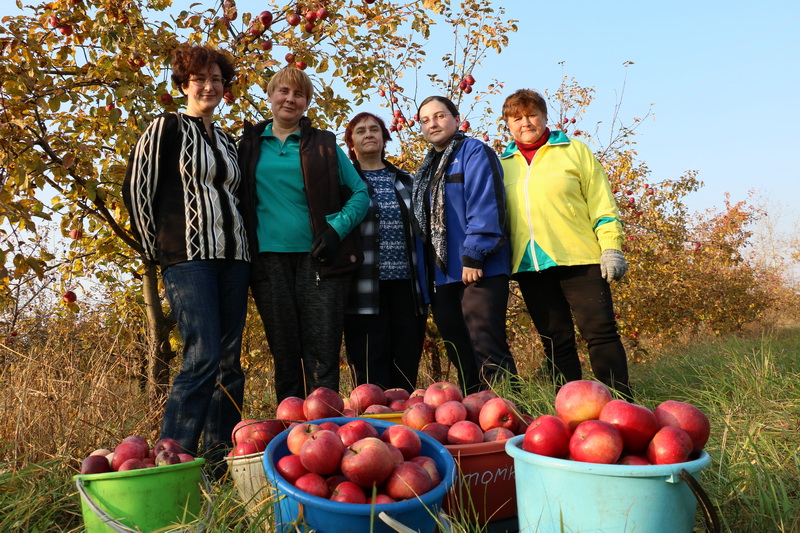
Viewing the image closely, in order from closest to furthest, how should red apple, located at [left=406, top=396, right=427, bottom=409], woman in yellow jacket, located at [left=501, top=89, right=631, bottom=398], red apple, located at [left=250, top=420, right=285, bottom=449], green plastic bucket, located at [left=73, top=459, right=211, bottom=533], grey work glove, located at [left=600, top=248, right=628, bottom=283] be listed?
green plastic bucket, located at [left=73, top=459, right=211, bottom=533] → red apple, located at [left=250, top=420, right=285, bottom=449] → red apple, located at [left=406, top=396, right=427, bottom=409] → grey work glove, located at [left=600, top=248, right=628, bottom=283] → woman in yellow jacket, located at [left=501, top=89, right=631, bottom=398]

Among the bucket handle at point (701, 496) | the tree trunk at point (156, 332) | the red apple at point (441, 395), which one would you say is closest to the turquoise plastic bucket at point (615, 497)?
the bucket handle at point (701, 496)

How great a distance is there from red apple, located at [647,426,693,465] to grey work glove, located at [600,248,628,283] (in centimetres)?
167

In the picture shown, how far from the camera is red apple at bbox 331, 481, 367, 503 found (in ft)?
5.57

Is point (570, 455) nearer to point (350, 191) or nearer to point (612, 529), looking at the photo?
point (612, 529)

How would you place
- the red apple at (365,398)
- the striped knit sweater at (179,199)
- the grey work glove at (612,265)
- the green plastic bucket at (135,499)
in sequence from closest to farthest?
the green plastic bucket at (135,499), the red apple at (365,398), the striped knit sweater at (179,199), the grey work glove at (612,265)

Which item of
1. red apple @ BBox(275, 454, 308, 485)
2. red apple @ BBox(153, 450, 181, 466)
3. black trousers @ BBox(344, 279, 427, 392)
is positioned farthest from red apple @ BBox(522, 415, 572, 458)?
black trousers @ BBox(344, 279, 427, 392)

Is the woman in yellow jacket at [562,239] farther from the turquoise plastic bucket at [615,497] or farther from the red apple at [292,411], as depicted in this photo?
the turquoise plastic bucket at [615,497]

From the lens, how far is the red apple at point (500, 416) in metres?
2.30

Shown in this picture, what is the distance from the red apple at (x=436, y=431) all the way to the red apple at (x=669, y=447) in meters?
0.75

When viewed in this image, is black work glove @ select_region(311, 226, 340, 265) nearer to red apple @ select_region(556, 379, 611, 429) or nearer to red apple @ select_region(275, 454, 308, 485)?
red apple @ select_region(275, 454, 308, 485)

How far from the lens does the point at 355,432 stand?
6.34 ft

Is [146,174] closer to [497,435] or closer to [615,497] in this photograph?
[497,435]

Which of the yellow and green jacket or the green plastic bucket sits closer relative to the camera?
the green plastic bucket

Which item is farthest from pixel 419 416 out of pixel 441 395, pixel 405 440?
pixel 405 440
